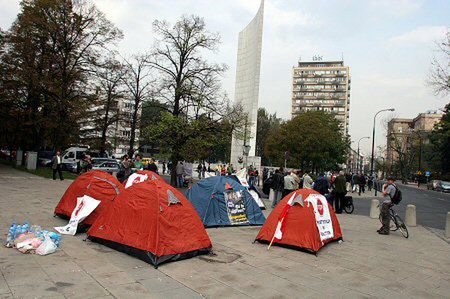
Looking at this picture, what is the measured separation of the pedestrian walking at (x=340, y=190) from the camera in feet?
52.7

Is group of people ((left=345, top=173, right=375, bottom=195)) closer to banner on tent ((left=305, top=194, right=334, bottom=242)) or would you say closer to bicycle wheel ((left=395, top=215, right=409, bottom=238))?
bicycle wheel ((left=395, top=215, right=409, bottom=238))

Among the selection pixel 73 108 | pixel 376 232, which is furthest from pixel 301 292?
pixel 73 108

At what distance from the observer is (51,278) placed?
563cm

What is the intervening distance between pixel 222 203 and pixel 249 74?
103 ft

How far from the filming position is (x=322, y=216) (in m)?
9.01

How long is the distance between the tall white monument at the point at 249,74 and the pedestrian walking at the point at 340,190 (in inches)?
828

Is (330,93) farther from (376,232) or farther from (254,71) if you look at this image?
(376,232)

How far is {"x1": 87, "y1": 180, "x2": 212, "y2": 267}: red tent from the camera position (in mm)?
6828

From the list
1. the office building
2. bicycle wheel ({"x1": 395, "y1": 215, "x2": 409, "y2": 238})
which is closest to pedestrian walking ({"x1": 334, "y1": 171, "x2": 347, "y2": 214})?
bicycle wheel ({"x1": 395, "y1": 215, "x2": 409, "y2": 238})

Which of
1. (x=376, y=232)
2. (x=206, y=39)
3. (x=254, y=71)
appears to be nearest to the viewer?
(x=376, y=232)

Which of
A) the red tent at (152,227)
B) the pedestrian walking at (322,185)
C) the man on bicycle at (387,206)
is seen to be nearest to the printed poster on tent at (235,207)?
the red tent at (152,227)

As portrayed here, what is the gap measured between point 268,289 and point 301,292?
51 cm

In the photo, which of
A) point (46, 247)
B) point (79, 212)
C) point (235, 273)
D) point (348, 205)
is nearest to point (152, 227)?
point (235, 273)

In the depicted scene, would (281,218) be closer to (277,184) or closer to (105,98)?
(277,184)
